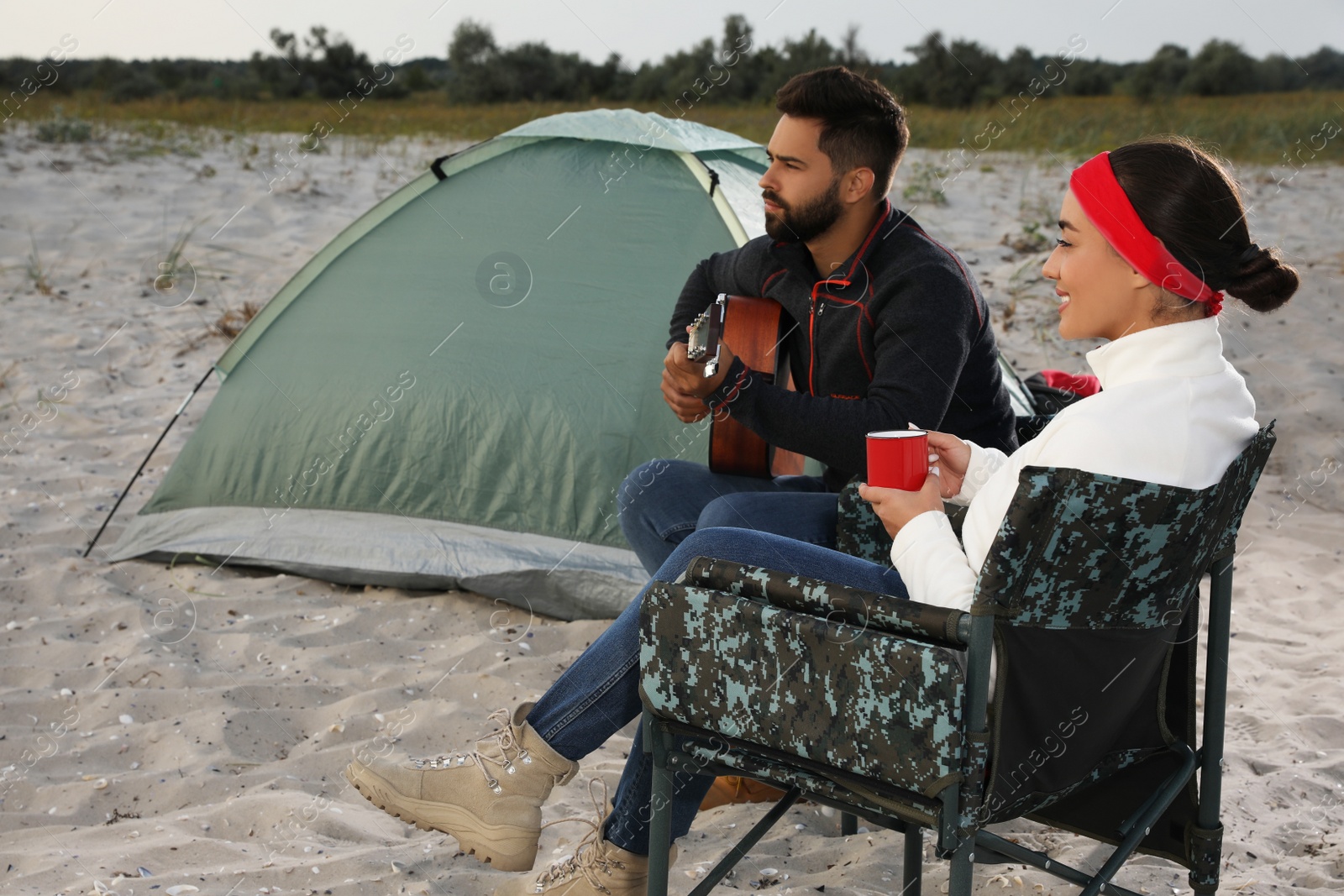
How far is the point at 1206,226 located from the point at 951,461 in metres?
0.59

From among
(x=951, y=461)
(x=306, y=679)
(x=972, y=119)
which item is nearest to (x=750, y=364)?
(x=951, y=461)

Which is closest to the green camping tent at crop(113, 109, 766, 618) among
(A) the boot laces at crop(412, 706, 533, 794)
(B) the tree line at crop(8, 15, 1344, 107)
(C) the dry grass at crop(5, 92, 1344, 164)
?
(A) the boot laces at crop(412, 706, 533, 794)

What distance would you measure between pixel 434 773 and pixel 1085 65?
21351mm

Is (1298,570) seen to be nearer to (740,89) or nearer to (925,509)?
(925,509)

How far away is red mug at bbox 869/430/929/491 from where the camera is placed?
1605 millimetres

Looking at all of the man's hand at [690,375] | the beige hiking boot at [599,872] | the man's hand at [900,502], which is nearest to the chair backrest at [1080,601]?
the man's hand at [900,502]

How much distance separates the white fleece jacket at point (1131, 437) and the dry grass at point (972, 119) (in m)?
7.78

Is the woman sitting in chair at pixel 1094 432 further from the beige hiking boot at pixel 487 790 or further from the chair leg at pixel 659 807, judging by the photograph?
the chair leg at pixel 659 807

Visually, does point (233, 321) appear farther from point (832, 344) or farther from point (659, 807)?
point (659, 807)

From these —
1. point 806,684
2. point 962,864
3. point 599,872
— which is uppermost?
point 806,684

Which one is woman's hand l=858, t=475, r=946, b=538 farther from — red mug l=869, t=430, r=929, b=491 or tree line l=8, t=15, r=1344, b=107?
tree line l=8, t=15, r=1344, b=107

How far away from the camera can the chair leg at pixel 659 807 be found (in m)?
1.58

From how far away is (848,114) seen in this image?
251 centimetres

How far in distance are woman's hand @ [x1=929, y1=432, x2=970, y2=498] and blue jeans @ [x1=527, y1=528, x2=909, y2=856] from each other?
278 mm
